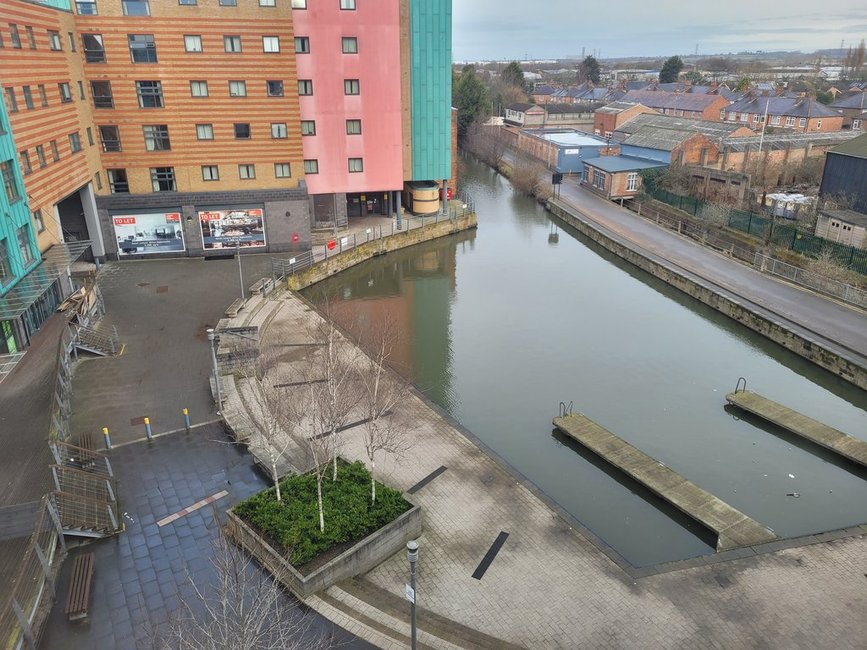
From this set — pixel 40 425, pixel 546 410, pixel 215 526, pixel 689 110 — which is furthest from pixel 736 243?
pixel 689 110

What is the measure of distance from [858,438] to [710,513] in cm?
822

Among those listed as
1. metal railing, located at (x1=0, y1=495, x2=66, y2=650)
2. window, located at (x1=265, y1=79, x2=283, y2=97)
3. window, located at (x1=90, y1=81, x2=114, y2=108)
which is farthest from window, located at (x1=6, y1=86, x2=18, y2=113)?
metal railing, located at (x1=0, y1=495, x2=66, y2=650)

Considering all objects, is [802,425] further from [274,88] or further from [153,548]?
[274,88]

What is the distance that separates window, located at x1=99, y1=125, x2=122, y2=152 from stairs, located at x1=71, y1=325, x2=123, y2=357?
43.7 feet

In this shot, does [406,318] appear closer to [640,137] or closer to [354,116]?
[354,116]

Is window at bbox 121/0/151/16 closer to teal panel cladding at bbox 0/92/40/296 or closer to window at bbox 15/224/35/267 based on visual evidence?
teal panel cladding at bbox 0/92/40/296

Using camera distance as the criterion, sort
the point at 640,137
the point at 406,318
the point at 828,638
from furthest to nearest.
Answer: the point at 640,137 < the point at 406,318 < the point at 828,638

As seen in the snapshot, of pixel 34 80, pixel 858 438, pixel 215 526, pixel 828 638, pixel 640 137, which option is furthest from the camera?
pixel 640 137

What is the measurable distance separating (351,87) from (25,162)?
19.6 m

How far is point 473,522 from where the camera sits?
15836mm

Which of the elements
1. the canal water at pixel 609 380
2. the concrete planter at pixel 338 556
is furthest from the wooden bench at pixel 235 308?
the concrete planter at pixel 338 556

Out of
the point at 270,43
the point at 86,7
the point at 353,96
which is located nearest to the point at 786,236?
the point at 353,96

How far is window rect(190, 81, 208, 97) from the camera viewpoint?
3381 centimetres

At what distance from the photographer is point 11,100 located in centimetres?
2436
